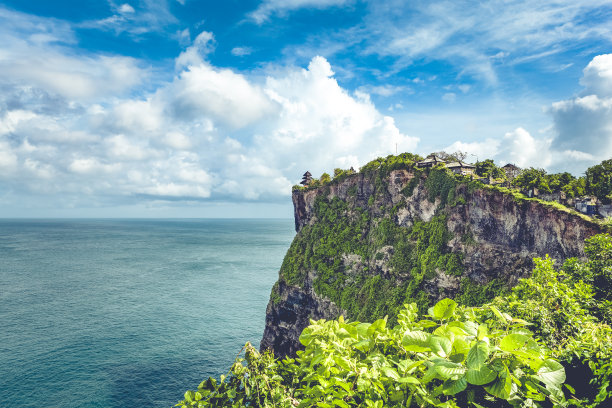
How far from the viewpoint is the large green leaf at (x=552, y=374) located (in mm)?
3432

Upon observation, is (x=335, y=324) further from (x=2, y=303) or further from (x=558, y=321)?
(x=2, y=303)

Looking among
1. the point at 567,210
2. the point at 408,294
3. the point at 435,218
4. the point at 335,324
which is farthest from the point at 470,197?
the point at 335,324

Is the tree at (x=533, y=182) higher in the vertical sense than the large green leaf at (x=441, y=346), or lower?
higher

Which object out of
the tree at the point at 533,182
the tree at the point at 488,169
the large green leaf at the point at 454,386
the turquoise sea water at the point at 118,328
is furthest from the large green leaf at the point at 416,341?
the tree at the point at 488,169

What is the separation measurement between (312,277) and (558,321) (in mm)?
44437

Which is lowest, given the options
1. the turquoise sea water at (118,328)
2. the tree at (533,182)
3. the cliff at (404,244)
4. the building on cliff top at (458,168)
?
the turquoise sea water at (118,328)

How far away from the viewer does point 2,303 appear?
2480 inches

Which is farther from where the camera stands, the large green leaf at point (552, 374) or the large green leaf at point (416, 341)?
the large green leaf at point (416, 341)

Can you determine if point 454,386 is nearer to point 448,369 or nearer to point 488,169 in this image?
point 448,369

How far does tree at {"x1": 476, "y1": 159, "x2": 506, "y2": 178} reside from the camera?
165 ft

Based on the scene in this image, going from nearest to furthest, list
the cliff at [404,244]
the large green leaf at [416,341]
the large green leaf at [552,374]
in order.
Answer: the large green leaf at [552,374], the large green leaf at [416,341], the cliff at [404,244]

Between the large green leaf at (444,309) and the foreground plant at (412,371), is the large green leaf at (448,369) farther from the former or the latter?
the large green leaf at (444,309)

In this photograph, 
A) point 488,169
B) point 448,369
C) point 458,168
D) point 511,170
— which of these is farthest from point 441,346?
point 511,170

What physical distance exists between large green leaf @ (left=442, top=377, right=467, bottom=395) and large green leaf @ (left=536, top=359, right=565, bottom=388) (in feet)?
3.03
